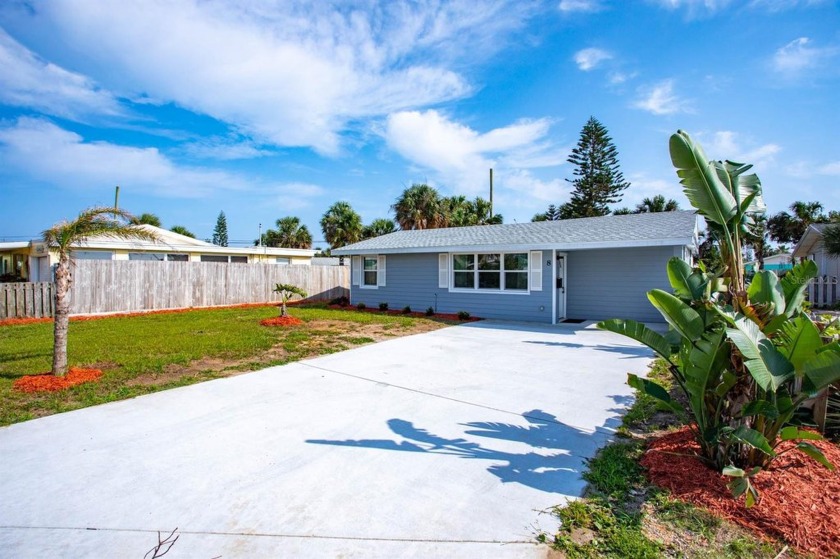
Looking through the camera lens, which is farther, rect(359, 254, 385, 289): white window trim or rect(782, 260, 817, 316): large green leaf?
rect(359, 254, 385, 289): white window trim

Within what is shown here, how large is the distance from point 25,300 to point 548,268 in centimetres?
1650

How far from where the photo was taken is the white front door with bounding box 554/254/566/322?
12750 millimetres

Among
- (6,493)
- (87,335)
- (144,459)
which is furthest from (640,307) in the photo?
(87,335)

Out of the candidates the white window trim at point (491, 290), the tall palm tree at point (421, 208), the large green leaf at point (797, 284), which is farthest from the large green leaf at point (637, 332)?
the tall palm tree at point (421, 208)

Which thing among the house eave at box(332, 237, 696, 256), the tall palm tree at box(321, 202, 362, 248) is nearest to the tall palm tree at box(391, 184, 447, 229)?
the tall palm tree at box(321, 202, 362, 248)

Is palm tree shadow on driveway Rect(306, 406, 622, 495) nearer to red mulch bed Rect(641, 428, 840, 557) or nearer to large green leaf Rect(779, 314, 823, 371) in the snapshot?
red mulch bed Rect(641, 428, 840, 557)

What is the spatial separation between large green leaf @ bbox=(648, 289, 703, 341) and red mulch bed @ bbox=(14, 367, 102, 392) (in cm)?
720

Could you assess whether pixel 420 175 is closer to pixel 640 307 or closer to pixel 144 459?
pixel 640 307

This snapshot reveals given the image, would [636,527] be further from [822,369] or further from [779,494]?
[822,369]

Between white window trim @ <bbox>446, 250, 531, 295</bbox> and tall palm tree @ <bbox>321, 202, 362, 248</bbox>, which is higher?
tall palm tree @ <bbox>321, 202, 362, 248</bbox>

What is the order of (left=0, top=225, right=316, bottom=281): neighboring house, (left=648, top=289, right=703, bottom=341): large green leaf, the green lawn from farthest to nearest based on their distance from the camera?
(left=0, top=225, right=316, bottom=281): neighboring house → the green lawn → (left=648, top=289, right=703, bottom=341): large green leaf

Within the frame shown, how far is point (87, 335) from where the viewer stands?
9648mm

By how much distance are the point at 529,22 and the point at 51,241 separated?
10.1 metres

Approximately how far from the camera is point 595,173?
3059 cm
